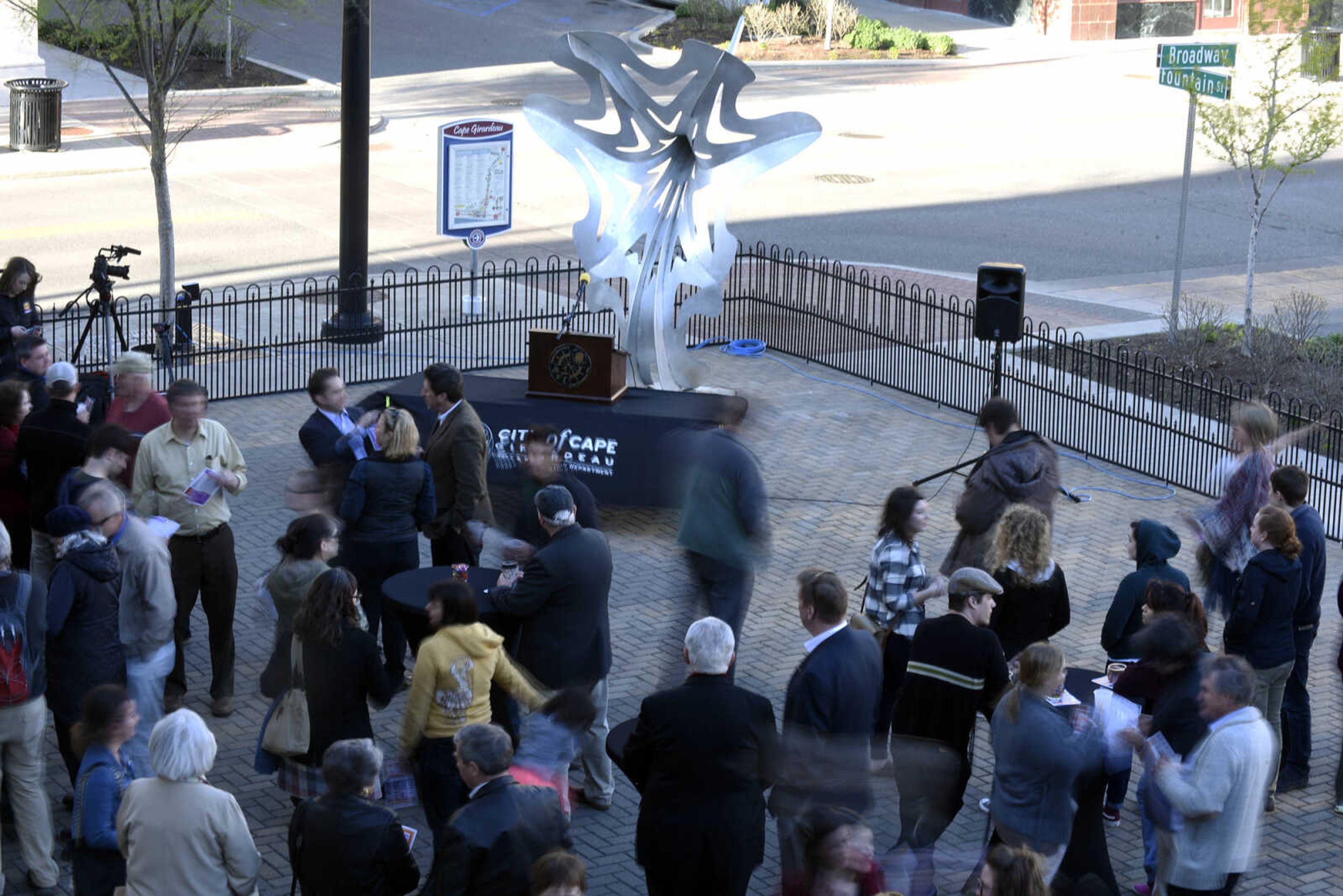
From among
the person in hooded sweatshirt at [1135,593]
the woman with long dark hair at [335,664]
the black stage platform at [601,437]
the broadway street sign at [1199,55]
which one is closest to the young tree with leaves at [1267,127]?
the broadway street sign at [1199,55]

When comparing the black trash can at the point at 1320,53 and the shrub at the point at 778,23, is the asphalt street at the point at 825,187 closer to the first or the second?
the black trash can at the point at 1320,53

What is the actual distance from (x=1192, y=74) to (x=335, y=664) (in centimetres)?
1372

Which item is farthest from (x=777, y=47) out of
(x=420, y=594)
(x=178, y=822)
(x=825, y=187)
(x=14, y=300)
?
(x=178, y=822)

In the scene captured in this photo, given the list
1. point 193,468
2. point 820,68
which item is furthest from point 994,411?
point 820,68

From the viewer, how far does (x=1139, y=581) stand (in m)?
8.30

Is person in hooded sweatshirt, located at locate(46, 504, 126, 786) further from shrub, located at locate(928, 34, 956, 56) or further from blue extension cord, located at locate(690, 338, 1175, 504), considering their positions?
shrub, located at locate(928, 34, 956, 56)

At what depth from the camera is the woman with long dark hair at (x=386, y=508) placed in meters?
9.08

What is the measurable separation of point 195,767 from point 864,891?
2.44 meters

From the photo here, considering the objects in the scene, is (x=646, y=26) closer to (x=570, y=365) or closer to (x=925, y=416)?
(x=925, y=416)

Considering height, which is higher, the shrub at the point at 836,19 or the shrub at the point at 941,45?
the shrub at the point at 836,19

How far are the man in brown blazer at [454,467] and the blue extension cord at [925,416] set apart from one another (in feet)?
19.2

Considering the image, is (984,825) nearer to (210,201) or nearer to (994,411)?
(994,411)

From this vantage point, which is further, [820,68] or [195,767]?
[820,68]

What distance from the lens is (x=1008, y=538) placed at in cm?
823
